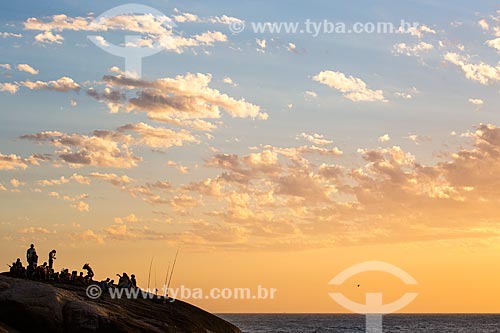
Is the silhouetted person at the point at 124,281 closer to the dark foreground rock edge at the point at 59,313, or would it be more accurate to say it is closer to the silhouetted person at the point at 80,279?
the silhouetted person at the point at 80,279

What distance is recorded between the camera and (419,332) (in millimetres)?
140000

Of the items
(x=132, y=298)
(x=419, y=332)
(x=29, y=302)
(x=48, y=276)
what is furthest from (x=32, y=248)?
(x=419, y=332)

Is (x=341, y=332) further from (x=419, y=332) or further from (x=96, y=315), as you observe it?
(x=96, y=315)

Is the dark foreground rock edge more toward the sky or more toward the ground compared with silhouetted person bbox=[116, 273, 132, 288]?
more toward the ground

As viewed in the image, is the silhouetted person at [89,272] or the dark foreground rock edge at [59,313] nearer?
the dark foreground rock edge at [59,313]

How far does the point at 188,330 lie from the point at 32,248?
375 inches

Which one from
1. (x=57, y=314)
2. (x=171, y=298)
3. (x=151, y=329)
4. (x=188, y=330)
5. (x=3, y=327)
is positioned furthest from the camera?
(x=171, y=298)

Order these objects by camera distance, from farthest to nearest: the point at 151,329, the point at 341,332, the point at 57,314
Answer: the point at 341,332 → the point at 151,329 → the point at 57,314

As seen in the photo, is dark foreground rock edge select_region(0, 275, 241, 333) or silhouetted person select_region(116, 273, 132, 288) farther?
silhouetted person select_region(116, 273, 132, 288)

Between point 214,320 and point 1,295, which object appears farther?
point 214,320

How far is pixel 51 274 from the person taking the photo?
4147 centimetres

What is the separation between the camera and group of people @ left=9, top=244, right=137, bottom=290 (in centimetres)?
3984

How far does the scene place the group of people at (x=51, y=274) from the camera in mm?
39844

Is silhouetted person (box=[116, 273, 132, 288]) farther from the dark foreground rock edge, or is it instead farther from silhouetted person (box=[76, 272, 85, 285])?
the dark foreground rock edge
